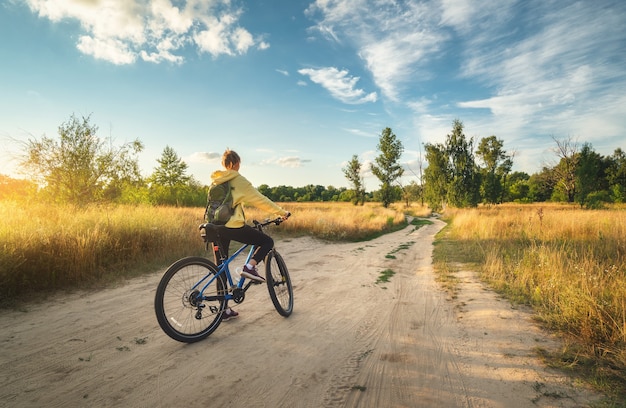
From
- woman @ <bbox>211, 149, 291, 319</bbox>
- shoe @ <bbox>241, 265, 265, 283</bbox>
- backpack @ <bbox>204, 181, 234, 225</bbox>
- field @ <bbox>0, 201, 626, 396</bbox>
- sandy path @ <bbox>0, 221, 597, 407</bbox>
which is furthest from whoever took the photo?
shoe @ <bbox>241, 265, 265, 283</bbox>

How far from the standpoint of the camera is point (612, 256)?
7172mm

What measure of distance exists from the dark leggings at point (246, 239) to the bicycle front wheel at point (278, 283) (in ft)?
0.71

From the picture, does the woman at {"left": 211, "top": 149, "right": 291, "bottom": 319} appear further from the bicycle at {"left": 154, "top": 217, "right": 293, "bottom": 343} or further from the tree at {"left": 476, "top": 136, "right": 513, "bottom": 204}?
the tree at {"left": 476, "top": 136, "right": 513, "bottom": 204}

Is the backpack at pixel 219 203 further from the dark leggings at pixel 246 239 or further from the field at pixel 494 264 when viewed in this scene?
the field at pixel 494 264

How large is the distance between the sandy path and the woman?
100 cm

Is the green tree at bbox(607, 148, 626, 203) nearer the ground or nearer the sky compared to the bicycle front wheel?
nearer the sky

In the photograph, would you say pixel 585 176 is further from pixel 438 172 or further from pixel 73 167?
pixel 73 167

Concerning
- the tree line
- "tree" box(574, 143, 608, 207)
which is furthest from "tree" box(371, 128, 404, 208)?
"tree" box(574, 143, 608, 207)

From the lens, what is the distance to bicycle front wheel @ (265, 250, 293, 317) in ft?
14.0

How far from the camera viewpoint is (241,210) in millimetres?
4020

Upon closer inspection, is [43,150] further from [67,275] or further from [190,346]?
[190,346]

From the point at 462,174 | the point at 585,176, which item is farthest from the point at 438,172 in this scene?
the point at 585,176

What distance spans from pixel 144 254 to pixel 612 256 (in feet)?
41.0

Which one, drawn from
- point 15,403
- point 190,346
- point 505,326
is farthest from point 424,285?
point 15,403
